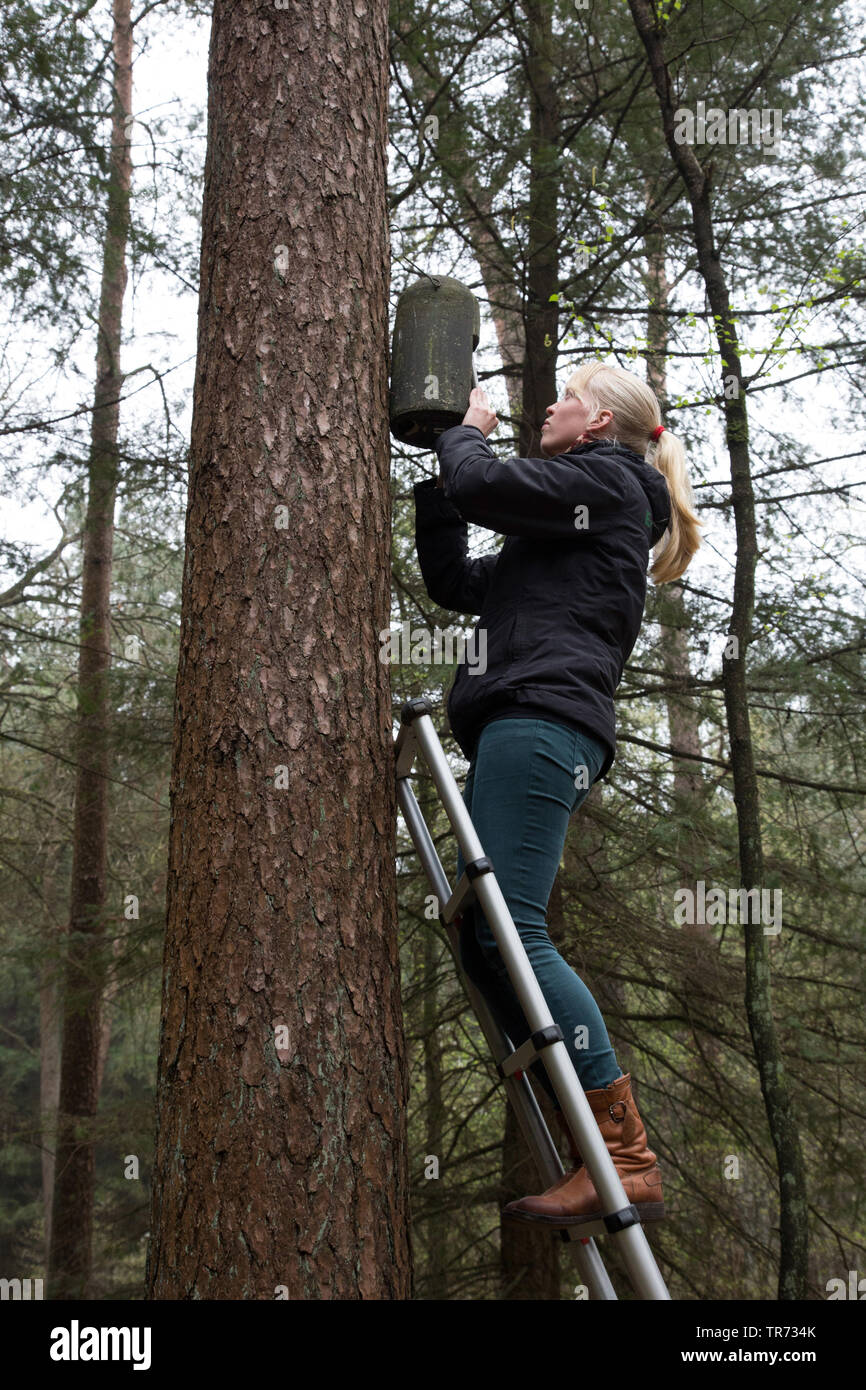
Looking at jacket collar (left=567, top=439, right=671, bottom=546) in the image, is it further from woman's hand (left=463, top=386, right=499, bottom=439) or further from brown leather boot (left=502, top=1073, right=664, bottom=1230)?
brown leather boot (left=502, top=1073, right=664, bottom=1230)

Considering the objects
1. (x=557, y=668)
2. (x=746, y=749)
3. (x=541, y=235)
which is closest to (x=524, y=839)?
(x=557, y=668)

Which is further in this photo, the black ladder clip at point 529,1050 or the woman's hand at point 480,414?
the woman's hand at point 480,414

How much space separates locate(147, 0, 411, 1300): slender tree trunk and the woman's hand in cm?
21

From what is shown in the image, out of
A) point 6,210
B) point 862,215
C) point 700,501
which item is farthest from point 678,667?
point 6,210

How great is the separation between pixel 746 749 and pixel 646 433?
168 cm

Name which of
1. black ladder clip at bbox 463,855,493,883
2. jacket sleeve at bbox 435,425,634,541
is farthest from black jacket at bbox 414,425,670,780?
black ladder clip at bbox 463,855,493,883

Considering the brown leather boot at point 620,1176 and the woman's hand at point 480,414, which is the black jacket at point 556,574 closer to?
the woman's hand at point 480,414

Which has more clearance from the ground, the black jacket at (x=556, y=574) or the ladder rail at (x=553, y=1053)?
the black jacket at (x=556, y=574)

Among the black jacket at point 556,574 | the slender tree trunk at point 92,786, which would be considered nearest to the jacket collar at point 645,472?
the black jacket at point 556,574

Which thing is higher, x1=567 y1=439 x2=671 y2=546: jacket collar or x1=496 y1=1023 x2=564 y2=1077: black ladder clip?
x1=567 y1=439 x2=671 y2=546: jacket collar

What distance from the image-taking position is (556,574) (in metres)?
2.49

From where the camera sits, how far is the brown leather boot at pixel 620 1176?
2.04m

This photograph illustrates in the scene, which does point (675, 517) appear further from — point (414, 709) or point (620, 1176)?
point (620, 1176)

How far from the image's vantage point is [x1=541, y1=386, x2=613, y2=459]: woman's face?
267cm
